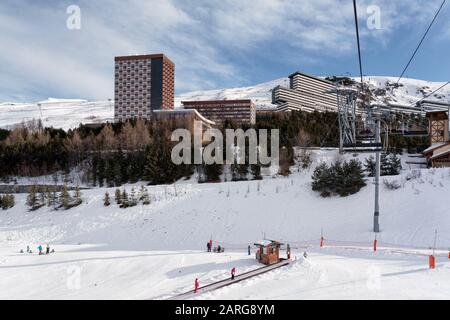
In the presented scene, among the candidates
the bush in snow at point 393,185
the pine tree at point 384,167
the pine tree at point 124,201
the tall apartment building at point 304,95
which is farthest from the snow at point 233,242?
the tall apartment building at point 304,95

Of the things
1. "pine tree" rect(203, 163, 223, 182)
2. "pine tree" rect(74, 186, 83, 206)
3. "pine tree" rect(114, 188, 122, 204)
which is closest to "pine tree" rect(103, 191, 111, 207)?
"pine tree" rect(114, 188, 122, 204)

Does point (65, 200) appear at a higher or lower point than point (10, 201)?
higher

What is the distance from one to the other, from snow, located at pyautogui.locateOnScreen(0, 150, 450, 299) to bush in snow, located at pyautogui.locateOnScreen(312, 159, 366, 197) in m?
0.99

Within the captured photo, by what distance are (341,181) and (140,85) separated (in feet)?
355

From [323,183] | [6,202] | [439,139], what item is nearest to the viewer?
[323,183]

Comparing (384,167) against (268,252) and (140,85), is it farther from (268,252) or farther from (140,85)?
(140,85)

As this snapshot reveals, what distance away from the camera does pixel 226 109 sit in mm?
130375

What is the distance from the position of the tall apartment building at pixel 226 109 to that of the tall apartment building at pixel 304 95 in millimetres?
40121

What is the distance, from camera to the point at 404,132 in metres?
19.9

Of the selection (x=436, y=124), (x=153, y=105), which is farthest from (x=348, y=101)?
(x=153, y=105)

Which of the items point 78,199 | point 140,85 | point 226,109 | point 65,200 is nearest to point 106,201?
point 78,199

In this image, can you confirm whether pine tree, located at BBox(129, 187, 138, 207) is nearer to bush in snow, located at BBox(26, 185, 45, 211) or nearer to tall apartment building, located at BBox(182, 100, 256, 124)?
bush in snow, located at BBox(26, 185, 45, 211)

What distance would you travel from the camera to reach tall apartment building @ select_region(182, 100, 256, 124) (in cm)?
12781
